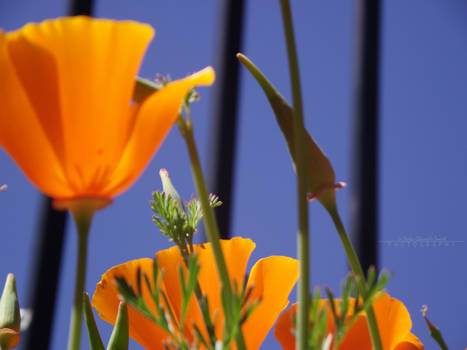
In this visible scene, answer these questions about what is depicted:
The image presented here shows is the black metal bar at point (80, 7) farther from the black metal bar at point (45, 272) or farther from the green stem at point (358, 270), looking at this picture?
the green stem at point (358, 270)

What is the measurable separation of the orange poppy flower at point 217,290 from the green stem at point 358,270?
45 mm

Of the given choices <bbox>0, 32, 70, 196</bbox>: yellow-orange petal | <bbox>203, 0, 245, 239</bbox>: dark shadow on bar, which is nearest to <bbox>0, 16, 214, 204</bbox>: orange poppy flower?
<bbox>0, 32, 70, 196</bbox>: yellow-orange petal

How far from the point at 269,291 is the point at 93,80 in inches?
4.5

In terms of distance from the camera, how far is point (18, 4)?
2834 millimetres

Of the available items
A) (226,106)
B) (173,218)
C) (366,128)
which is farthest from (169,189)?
(366,128)

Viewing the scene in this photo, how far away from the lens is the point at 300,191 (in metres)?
0.15

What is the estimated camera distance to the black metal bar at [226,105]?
230 centimetres

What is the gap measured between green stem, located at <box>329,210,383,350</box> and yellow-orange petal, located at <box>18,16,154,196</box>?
7cm

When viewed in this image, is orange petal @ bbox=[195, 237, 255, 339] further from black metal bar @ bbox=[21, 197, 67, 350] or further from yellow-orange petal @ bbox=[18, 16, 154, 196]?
black metal bar @ bbox=[21, 197, 67, 350]

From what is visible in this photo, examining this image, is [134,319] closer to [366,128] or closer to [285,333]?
[285,333]

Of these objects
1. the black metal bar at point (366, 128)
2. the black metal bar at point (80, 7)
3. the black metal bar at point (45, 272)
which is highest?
the black metal bar at point (80, 7)

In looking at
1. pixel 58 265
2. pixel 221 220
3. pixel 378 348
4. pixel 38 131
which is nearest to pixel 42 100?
pixel 38 131

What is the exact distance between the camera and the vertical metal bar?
2080mm

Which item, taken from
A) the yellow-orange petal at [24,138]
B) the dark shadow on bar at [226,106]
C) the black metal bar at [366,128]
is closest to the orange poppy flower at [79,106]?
the yellow-orange petal at [24,138]
